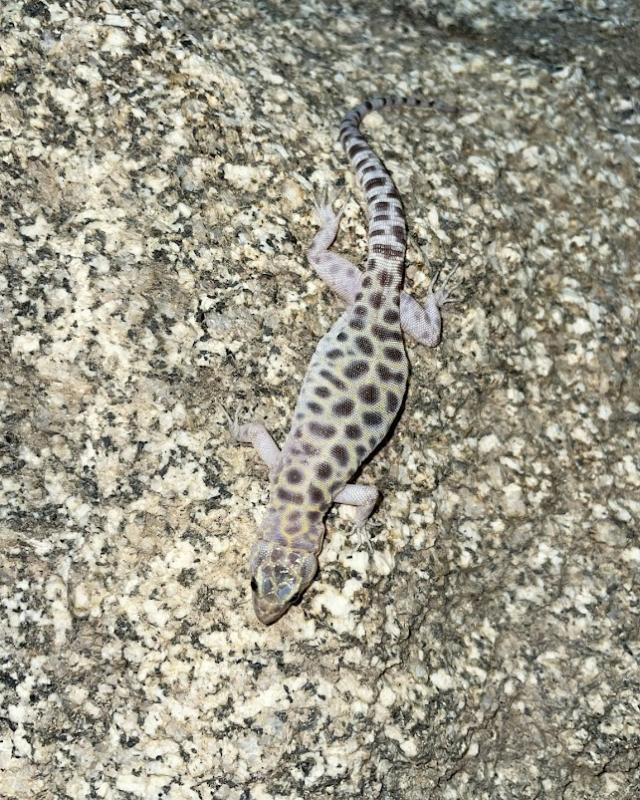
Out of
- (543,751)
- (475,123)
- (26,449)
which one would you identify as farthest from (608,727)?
(475,123)

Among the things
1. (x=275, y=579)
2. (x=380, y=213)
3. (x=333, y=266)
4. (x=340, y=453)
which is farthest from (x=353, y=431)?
(x=380, y=213)

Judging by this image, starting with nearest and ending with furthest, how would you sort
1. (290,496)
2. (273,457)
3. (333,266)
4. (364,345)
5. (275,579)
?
(275,579), (290,496), (273,457), (364,345), (333,266)

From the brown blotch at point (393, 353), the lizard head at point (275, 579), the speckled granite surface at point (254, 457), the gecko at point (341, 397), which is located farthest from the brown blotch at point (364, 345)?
the lizard head at point (275, 579)

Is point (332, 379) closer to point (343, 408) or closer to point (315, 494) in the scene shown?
point (343, 408)

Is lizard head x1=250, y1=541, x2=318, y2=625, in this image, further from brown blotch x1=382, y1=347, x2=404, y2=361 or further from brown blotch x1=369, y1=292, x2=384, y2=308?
brown blotch x1=369, y1=292, x2=384, y2=308

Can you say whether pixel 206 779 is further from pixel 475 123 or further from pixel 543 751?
pixel 475 123

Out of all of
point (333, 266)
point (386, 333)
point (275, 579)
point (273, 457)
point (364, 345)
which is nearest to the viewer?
point (275, 579)
